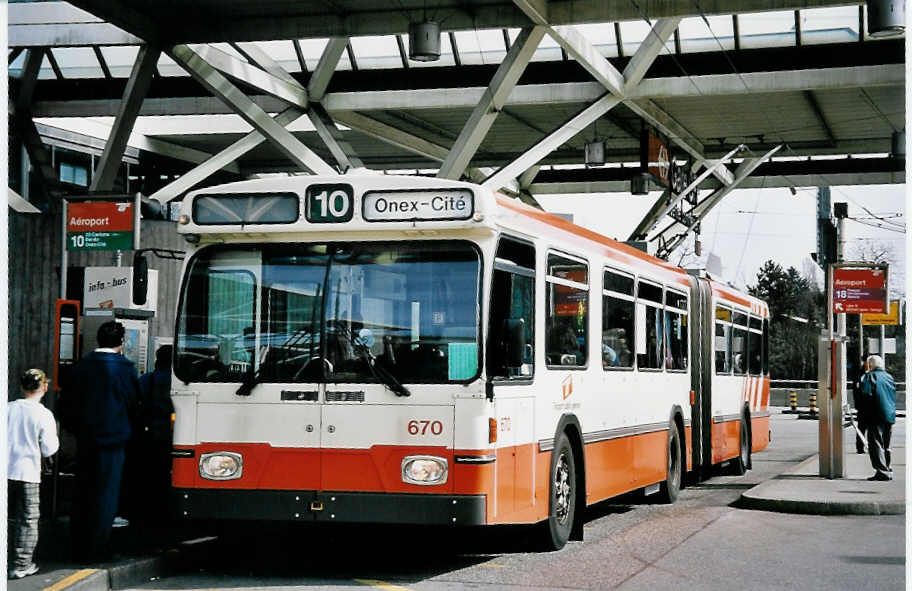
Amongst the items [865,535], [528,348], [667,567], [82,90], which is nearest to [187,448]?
[528,348]

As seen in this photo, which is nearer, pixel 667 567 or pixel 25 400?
pixel 25 400

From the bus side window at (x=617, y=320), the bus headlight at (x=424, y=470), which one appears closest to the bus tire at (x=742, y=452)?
the bus side window at (x=617, y=320)

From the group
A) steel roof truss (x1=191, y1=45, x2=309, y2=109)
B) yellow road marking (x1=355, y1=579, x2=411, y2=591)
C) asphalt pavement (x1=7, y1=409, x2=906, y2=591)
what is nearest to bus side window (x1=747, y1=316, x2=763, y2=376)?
asphalt pavement (x1=7, y1=409, x2=906, y2=591)

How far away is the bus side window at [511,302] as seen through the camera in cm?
1018

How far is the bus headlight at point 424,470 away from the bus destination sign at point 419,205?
5.51ft

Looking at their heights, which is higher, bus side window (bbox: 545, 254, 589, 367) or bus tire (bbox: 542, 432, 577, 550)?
bus side window (bbox: 545, 254, 589, 367)

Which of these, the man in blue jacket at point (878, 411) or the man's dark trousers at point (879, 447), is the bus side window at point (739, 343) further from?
the man's dark trousers at point (879, 447)

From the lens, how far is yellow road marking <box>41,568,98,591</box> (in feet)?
29.2

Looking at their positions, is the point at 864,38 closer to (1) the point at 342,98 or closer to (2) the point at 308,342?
(1) the point at 342,98

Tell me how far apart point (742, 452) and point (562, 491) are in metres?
9.95

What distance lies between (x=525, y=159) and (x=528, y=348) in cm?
1747

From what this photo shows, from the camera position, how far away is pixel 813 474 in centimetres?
1923

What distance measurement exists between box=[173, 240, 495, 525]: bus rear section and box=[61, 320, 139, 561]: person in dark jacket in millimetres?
426

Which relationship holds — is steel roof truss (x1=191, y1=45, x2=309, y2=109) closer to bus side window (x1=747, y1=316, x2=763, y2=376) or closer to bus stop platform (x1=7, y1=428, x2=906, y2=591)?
bus side window (x1=747, y1=316, x2=763, y2=376)
